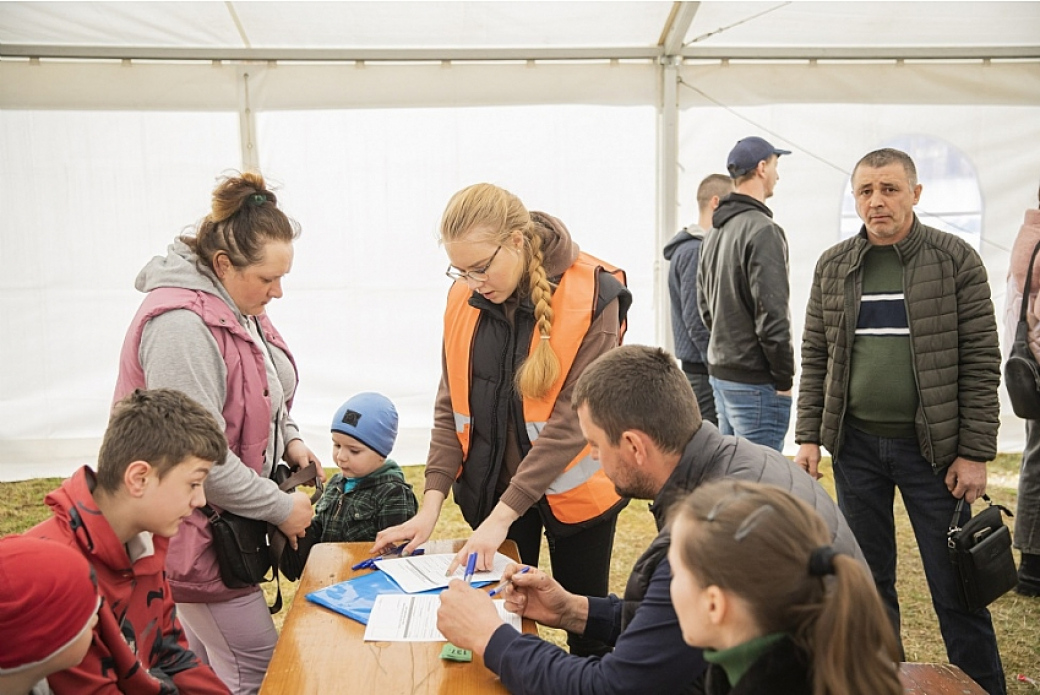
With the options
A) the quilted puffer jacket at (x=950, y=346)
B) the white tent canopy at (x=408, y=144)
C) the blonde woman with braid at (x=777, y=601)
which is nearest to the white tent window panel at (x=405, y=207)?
the white tent canopy at (x=408, y=144)

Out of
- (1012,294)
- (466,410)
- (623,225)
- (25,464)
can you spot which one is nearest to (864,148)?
(623,225)

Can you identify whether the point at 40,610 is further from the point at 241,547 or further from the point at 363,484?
the point at 363,484

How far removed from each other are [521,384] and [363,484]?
0.87 metres

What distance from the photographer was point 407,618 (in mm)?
1810

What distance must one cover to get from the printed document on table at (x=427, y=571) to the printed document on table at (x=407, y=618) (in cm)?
6

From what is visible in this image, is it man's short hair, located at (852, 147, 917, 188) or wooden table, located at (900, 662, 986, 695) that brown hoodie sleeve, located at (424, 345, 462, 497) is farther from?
man's short hair, located at (852, 147, 917, 188)

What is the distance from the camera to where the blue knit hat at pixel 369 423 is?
2846 mm

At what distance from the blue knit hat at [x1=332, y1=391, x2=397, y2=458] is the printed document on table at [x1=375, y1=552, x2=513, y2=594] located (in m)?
0.74

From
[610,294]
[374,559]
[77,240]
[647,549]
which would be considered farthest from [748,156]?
[77,240]

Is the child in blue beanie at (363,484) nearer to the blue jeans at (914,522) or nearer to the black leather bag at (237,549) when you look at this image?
the black leather bag at (237,549)

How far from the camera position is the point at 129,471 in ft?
5.80

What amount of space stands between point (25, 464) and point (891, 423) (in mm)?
5218

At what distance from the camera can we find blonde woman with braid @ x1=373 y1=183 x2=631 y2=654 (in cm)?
226

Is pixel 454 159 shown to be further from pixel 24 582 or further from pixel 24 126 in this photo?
pixel 24 582
